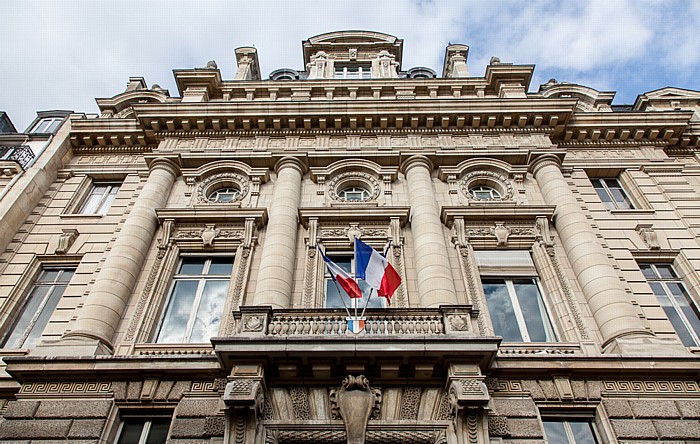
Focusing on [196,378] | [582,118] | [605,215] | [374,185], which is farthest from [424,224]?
[582,118]

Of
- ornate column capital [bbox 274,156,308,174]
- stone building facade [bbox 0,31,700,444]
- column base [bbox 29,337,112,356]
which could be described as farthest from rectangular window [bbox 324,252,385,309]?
column base [bbox 29,337,112,356]

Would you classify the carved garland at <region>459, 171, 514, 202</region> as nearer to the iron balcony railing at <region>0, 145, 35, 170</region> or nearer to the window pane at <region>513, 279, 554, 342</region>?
the window pane at <region>513, 279, 554, 342</region>

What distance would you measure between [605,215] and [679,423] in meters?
8.27

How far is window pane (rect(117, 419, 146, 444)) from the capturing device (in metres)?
11.4

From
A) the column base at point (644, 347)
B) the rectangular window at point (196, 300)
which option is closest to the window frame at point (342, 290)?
the rectangular window at point (196, 300)

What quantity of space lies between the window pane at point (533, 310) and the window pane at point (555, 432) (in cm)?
271

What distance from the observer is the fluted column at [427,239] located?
1393 centimetres

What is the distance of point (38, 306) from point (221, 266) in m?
5.80

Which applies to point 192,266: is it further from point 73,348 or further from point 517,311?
point 517,311

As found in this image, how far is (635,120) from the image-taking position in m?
20.9

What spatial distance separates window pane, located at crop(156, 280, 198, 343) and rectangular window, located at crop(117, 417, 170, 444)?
2.68 meters

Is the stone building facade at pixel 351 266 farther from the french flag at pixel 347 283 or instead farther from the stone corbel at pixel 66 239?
the french flag at pixel 347 283

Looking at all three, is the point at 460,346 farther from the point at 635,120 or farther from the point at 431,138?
the point at 635,120

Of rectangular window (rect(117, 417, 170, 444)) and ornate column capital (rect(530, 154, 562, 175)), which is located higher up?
ornate column capital (rect(530, 154, 562, 175))
